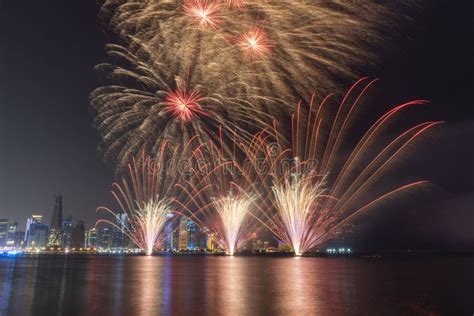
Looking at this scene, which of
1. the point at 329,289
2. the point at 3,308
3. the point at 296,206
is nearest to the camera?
the point at 3,308

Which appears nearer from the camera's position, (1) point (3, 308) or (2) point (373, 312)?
(2) point (373, 312)

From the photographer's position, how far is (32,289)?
23.5 m

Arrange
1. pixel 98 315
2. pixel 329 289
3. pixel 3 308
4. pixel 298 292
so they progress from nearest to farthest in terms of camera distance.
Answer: pixel 98 315
pixel 3 308
pixel 298 292
pixel 329 289

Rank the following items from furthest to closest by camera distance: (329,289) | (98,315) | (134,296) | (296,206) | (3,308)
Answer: (296,206) → (329,289) → (134,296) → (3,308) → (98,315)

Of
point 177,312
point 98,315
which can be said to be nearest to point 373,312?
point 177,312

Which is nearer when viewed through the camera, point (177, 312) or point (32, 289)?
point (177, 312)

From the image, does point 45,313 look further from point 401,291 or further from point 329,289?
point 401,291

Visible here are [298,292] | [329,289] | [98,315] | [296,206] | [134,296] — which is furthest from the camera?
[296,206]

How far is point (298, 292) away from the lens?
20.9m

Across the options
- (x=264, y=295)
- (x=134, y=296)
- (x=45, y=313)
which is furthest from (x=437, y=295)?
(x=45, y=313)

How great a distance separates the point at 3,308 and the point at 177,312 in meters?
6.96

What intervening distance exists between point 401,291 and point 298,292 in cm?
567

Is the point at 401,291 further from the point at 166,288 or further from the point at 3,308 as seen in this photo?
the point at 3,308

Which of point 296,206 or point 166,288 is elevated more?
point 296,206
